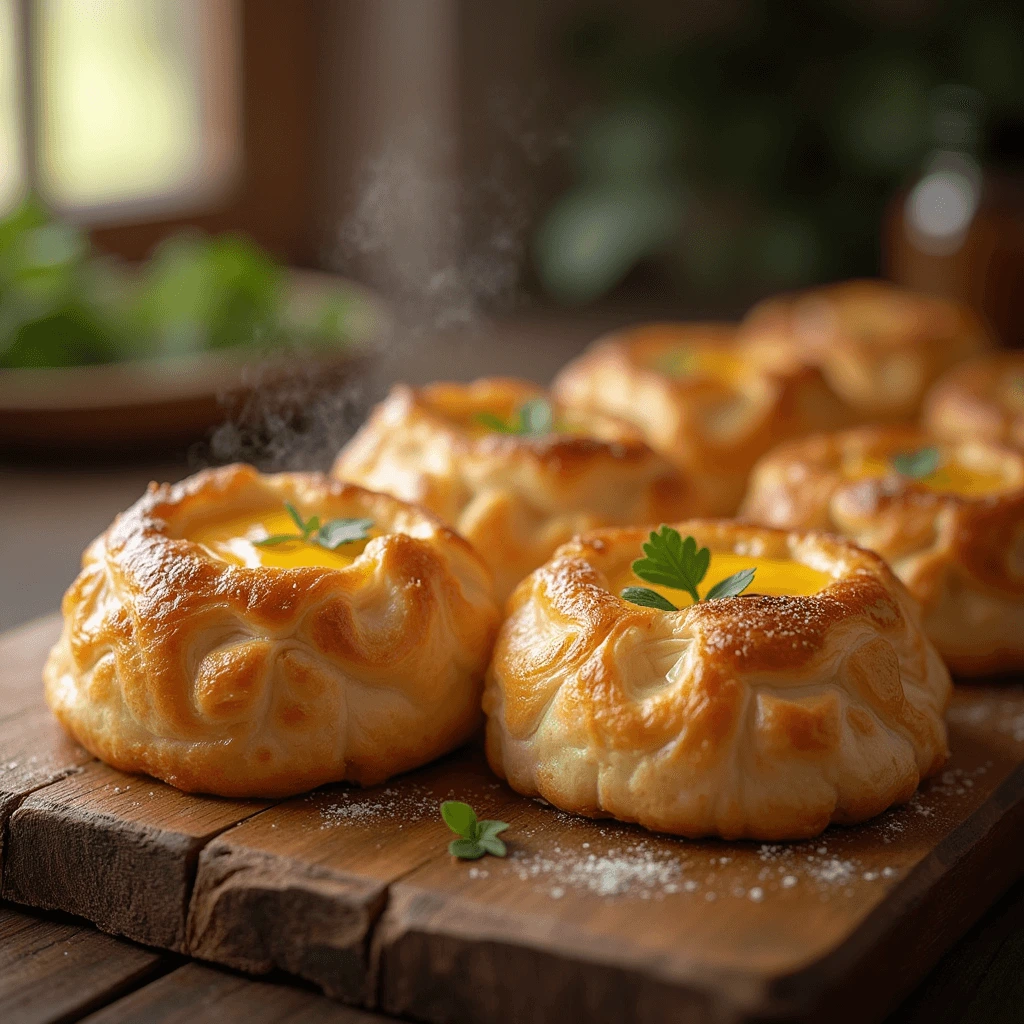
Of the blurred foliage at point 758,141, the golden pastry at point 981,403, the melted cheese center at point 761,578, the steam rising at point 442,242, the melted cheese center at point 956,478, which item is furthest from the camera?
the blurred foliage at point 758,141

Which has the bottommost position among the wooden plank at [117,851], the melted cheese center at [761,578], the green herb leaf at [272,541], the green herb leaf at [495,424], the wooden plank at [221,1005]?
the wooden plank at [221,1005]

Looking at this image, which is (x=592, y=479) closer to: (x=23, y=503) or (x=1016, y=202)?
(x=23, y=503)

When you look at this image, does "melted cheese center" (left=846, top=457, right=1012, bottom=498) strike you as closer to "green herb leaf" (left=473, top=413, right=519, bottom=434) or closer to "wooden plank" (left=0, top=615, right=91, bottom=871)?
"green herb leaf" (left=473, top=413, right=519, bottom=434)

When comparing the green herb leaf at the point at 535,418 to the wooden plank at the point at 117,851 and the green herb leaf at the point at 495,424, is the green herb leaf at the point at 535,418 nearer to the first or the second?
the green herb leaf at the point at 495,424

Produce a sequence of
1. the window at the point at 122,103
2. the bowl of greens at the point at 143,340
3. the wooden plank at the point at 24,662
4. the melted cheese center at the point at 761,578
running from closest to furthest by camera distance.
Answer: the melted cheese center at the point at 761,578 < the wooden plank at the point at 24,662 < the bowl of greens at the point at 143,340 < the window at the point at 122,103

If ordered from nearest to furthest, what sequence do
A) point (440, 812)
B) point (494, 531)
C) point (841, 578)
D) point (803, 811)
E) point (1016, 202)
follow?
point (803, 811) < point (440, 812) < point (841, 578) < point (494, 531) < point (1016, 202)

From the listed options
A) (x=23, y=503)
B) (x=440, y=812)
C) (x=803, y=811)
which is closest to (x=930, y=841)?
(x=803, y=811)

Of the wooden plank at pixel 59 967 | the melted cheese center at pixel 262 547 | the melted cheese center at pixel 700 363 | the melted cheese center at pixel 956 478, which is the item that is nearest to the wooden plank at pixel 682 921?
the wooden plank at pixel 59 967
